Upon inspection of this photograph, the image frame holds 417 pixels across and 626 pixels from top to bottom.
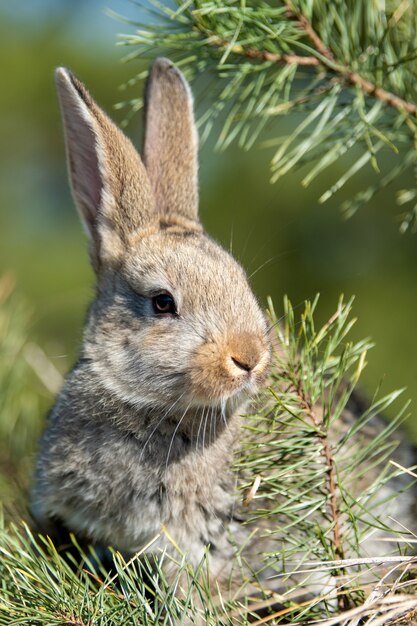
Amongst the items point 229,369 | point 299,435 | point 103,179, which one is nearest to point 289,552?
point 299,435

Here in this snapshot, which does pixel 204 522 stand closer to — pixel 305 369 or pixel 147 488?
pixel 147 488

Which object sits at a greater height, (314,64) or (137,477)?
(314,64)

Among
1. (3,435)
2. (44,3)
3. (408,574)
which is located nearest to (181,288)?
(408,574)

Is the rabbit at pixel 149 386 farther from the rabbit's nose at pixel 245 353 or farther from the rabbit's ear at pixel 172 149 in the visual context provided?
the rabbit's ear at pixel 172 149

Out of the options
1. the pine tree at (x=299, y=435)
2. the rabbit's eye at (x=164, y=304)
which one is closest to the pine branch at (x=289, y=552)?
the pine tree at (x=299, y=435)

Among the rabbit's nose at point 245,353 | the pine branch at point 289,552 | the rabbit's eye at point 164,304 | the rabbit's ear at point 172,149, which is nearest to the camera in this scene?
the pine branch at point 289,552

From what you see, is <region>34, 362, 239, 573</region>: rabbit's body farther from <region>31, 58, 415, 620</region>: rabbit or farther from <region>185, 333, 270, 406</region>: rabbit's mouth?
<region>185, 333, 270, 406</region>: rabbit's mouth

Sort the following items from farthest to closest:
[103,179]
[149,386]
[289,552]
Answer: [103,179] → [149,386] → [289,552]

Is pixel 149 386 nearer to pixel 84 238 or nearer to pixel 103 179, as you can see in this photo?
pixel 103 179
